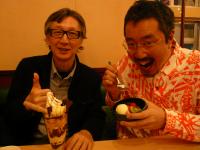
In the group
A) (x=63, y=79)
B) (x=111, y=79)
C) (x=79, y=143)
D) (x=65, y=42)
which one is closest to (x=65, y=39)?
(x=65, y=42)

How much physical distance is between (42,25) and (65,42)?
549 millimetres

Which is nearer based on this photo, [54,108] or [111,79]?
[54,108]

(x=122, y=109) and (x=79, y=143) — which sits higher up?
(x=122, y=109)

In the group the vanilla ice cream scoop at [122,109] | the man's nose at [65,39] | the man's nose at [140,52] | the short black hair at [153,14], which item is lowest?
the vanilla ice cream scoop at [122,109]

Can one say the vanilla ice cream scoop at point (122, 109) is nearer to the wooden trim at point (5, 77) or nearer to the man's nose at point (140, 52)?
the man's nose at point (140, 52)

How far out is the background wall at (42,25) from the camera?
1936mm

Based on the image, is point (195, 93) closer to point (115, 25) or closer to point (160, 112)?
point (160, 112)

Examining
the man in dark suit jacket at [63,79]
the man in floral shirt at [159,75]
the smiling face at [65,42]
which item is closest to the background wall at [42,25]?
the man in dark suit jacket at [63,79]

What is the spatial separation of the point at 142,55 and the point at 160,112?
28 centimetres

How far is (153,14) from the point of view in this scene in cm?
122

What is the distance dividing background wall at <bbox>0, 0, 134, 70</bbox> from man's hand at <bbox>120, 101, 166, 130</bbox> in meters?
1.14

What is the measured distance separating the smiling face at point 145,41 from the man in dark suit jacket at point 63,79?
0.46 metres

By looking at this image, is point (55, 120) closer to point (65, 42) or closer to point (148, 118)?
point (148, 118)

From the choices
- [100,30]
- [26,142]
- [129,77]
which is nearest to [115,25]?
[100,30]
